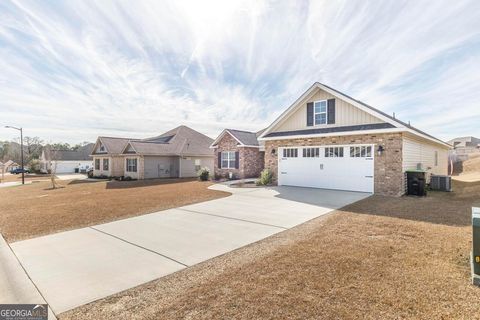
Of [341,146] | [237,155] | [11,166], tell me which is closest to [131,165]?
[237,155]

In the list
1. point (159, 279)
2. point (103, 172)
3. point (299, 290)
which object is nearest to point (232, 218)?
point (159, 279)

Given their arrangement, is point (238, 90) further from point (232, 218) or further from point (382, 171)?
point (232, 218)

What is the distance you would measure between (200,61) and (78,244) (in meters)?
11.9

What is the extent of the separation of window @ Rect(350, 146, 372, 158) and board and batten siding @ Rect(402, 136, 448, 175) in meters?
1.55

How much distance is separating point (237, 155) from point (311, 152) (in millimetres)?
8830

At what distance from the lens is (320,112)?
47.9ft

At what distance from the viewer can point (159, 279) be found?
392 centimetres

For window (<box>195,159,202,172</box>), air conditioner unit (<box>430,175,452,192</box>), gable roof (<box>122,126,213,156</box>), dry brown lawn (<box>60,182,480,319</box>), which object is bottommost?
dry brown lawn (<box>60,182,480,319</box>)

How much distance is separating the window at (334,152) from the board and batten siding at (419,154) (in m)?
2.94

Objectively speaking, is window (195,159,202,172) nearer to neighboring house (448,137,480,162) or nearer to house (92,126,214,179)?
house (92,126,214,179)

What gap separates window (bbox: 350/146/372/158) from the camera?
12.4 meters

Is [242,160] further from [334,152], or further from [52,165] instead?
[52,165]

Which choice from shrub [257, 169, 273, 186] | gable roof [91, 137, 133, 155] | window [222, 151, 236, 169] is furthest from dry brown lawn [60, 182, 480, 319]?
gable roof [91, 137, 133, 155]

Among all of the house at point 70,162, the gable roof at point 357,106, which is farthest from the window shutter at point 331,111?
the house at point 70,162
